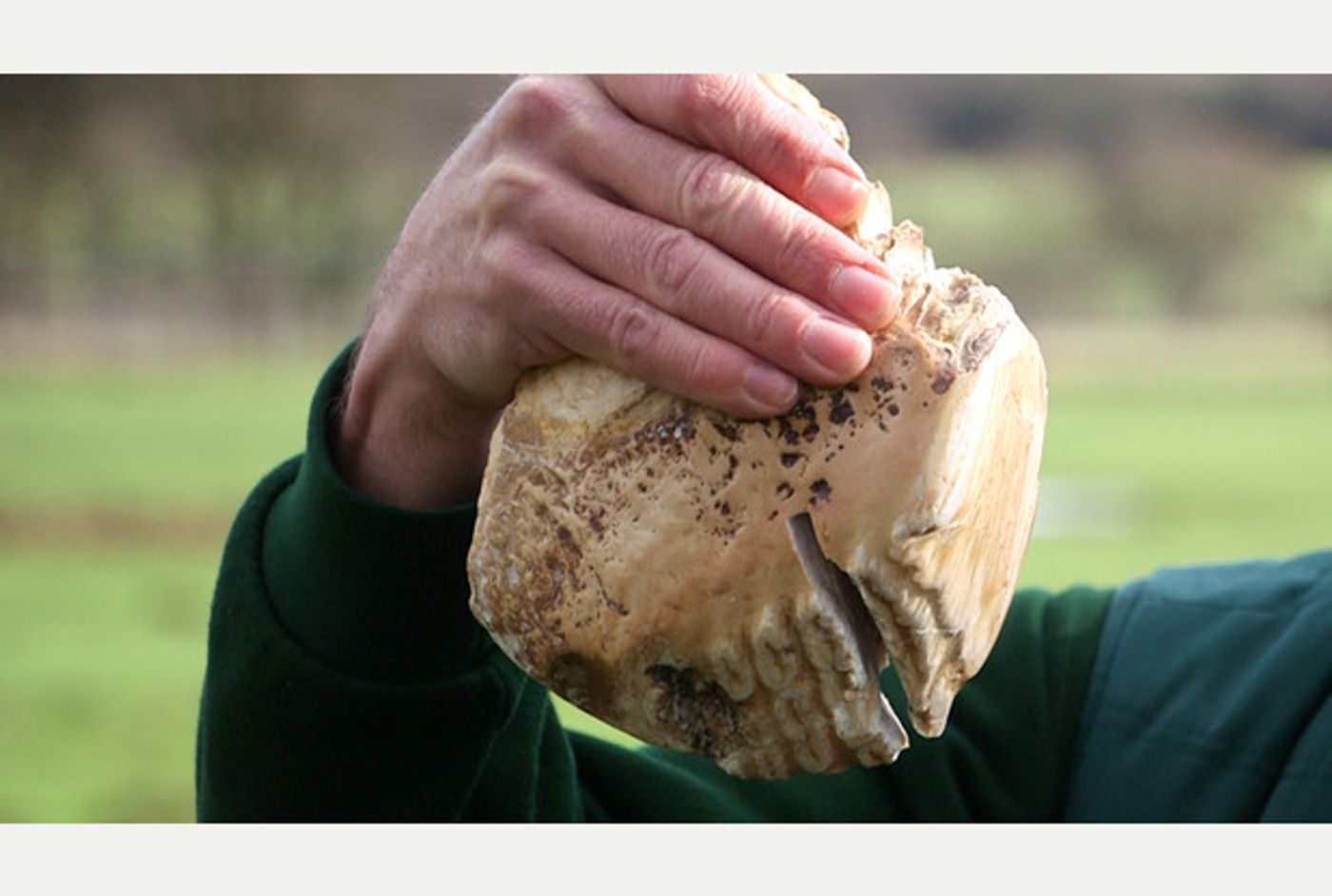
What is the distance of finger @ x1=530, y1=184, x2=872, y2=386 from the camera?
4.30 feet

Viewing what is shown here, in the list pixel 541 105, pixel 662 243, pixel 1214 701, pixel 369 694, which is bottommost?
pixel 1214 701

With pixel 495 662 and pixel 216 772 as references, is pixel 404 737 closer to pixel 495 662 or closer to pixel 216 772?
pixel 495 662

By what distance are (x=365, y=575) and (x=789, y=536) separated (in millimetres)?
625

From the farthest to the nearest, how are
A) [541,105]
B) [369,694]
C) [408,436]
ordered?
[369,694] < [408,436] < [541,105]

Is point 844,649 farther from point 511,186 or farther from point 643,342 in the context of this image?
point 511,186

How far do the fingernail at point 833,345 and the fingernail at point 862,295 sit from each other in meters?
0.02

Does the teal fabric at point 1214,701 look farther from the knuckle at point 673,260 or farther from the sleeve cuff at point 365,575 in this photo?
the knuckle at point 673,260

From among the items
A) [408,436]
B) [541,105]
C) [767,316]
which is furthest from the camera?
[408,436]

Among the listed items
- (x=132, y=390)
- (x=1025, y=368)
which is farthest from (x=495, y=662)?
(x=132, y=390)

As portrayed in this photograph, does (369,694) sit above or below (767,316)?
below

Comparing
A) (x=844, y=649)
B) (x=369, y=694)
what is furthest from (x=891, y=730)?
(x=369, y=694)

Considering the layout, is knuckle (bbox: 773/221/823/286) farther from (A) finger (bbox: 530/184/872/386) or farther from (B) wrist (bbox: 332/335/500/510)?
(B) wrist (bbox: 332/335/500/510)

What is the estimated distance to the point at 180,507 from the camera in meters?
14.6

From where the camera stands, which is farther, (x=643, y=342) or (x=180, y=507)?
(x=180, y=507)
